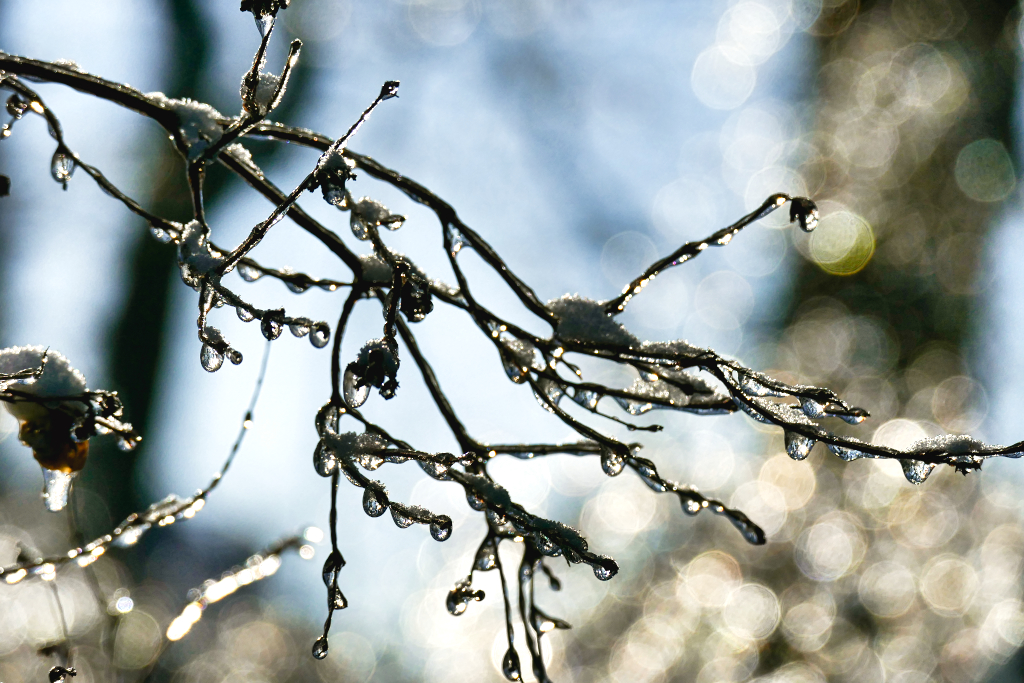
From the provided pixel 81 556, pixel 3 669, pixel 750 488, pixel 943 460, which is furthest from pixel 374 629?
pixel 943 460

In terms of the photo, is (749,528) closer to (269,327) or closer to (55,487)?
(269,327)

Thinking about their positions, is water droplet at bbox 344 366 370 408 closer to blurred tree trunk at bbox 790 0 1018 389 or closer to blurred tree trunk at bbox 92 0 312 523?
blurred tree trunk at bbox 92 0 312 523

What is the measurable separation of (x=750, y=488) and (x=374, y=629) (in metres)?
5.64

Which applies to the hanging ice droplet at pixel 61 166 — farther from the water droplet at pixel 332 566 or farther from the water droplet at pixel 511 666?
the water droplet at pixel 511 666

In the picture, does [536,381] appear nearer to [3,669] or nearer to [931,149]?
[3,669]

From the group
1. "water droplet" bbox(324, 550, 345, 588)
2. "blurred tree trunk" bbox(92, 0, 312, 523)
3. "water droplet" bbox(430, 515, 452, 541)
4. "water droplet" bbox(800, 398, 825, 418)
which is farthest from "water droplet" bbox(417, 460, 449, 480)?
"blurred tree trunk" bbox(92, 0, 312, 523)

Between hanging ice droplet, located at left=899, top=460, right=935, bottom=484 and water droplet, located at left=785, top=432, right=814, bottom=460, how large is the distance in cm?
14

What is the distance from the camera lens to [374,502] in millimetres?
1062

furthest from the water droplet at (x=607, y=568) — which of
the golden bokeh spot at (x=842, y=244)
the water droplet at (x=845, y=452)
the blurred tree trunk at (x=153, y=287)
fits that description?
the golden bokeh spot at (x=842, y=244)

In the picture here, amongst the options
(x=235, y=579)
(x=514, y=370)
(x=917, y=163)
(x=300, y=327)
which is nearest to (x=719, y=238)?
(x=514, y=370)

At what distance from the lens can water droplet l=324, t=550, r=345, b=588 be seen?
3.75ft

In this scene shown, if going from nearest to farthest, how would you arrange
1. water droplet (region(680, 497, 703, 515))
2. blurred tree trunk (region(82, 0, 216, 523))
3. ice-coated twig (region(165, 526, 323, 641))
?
water droplet (region(680, 497, 703, 515)), ice-coated twig (region(165, 526, 323, 641)), blurred tree trunk (region(82, 0, 216, 523))

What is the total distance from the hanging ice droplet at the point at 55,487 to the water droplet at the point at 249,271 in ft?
1.67

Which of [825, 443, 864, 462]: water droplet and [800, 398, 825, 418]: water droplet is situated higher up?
[800, 398, 825, 418]: water droplet
